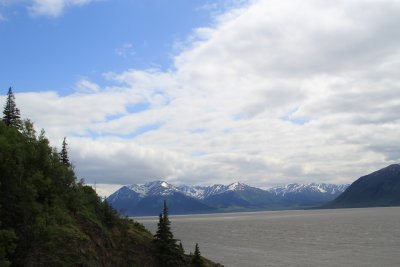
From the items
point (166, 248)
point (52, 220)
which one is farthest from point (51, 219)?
point (166, 248)

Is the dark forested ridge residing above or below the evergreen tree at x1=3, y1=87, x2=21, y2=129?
below

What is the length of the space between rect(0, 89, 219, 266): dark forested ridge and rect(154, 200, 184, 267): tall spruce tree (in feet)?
2.28

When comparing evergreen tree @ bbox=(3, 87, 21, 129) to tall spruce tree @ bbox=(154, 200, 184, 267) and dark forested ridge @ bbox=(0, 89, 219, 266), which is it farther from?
tall spruce tree @ bbox=(154, 200, 184, 267)

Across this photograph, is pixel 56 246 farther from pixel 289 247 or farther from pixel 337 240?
pixel 337 240

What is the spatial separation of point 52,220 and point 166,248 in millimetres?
25637

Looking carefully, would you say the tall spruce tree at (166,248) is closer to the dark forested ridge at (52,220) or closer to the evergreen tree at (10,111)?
the dark forested ridge at (52,220)

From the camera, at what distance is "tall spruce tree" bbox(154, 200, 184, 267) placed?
255 ft

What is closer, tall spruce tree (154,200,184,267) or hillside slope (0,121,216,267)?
hillside slope (0,121,216,267)

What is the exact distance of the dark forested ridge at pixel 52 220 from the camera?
5091cm

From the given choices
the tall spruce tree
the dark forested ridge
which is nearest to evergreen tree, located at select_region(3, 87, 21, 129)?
the dark forested ridge

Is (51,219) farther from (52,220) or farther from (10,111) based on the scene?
(10,111)

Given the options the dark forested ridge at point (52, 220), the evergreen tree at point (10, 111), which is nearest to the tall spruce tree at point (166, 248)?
the dark forested ridge at point (52, 220)

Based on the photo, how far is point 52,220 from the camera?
5941 cm

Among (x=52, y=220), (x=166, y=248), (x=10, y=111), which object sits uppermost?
(x=10, y=111)
